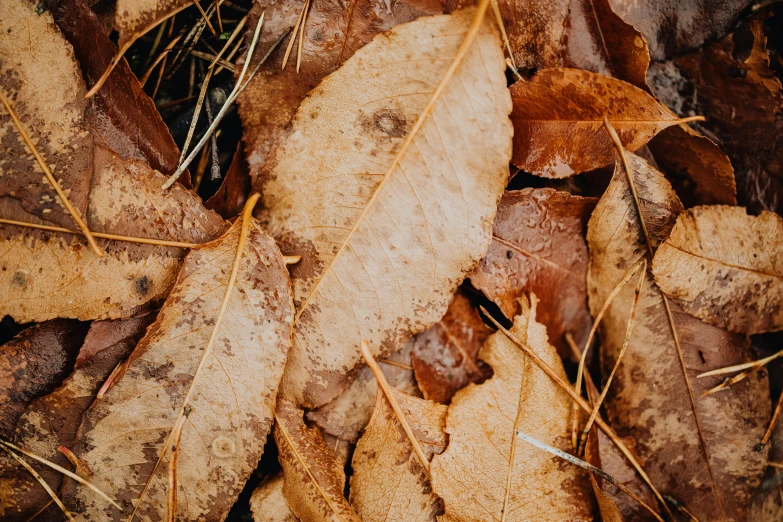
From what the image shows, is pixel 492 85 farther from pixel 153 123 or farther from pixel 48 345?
pixel 48 345

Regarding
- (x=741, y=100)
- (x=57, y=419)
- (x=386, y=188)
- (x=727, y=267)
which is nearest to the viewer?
(x=386, y=188)

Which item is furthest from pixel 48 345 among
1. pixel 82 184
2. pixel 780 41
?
pixel 780 41

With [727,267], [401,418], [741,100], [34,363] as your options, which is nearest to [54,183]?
[34,363]

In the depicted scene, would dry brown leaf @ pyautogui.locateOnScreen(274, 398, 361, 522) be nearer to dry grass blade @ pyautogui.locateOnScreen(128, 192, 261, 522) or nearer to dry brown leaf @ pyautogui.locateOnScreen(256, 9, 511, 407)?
dry brown leaf @ pyautogui.locateOnScreen(256, 9, 511, 407)

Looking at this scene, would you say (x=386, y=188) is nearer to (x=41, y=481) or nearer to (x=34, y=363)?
(x=34, y=363)

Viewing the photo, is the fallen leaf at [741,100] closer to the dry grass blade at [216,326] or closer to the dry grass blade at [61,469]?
the dry grass blade at [216,326]

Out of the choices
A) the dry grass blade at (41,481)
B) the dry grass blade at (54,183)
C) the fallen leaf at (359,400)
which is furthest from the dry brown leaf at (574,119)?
the dry grass blade at (41,481)
